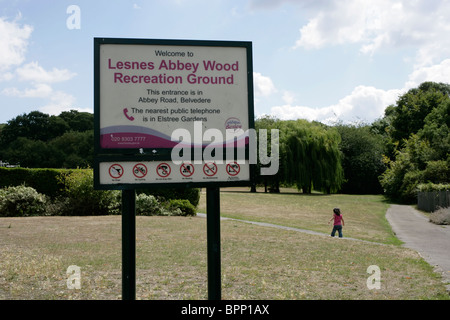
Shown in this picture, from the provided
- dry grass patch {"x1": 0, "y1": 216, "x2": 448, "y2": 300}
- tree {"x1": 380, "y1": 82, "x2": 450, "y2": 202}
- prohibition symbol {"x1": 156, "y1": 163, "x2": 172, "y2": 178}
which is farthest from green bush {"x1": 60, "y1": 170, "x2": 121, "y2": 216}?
tree {"x1": 380, "y1": 82, "x2": 450, "y2": 202}

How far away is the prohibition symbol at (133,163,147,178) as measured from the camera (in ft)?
15.1

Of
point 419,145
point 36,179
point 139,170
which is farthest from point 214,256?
point 419,145

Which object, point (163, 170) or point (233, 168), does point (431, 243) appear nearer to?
point (233, 168)

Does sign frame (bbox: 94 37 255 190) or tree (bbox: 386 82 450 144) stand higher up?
tree (bbox: 386 82 450 144)

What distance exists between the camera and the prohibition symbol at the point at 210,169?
467cm

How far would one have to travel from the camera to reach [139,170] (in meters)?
4.60

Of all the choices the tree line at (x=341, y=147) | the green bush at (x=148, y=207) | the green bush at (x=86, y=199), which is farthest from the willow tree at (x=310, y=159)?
the green bush at (x=86, y=199)

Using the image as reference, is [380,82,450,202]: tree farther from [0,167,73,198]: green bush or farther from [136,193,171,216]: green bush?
[0,167,73,198]: green bush

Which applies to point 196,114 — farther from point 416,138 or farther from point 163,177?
point 416,138

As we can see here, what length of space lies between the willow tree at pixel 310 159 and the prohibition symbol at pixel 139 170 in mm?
43914

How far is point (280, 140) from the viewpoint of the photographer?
4866cm

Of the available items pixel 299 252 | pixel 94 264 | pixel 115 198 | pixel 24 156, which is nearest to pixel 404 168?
pixel 115 198

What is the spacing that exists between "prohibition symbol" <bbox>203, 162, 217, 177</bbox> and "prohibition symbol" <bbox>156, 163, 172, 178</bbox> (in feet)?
1.28
